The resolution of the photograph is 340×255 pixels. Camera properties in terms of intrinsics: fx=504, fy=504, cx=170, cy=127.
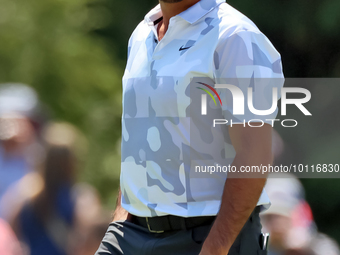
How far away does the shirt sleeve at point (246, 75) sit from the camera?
156 cm

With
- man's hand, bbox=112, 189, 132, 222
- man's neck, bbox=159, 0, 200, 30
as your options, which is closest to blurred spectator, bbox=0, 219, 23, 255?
man's hand, bbox=112, 189, 132, 222

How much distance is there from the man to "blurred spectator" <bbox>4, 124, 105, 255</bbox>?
1.43 meters

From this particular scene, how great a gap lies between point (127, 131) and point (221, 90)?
46cm

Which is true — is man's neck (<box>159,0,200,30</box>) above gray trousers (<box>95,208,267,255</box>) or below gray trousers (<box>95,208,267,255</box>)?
above

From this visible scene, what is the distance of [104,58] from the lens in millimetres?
4801

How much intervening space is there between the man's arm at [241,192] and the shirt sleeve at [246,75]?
0.18ft

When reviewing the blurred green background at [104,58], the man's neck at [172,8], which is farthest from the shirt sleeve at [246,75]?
the blurred green background at [104,58]

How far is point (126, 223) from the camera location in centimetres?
190

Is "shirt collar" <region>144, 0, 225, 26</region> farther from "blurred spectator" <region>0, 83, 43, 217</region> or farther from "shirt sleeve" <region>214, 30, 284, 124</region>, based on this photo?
"blurred spectator" <region>0, 83, 43, 217</region>

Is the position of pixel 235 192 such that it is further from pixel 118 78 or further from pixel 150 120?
pixel 118 78

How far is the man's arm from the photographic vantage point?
60.4 inches

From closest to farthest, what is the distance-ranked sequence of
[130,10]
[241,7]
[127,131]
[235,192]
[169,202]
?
[235,192], [169,202], [127,131], [241,7], [130,10]

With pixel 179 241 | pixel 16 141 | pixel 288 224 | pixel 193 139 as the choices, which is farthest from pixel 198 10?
pixel 16 141

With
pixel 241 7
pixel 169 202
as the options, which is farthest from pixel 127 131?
pixel 241 7
